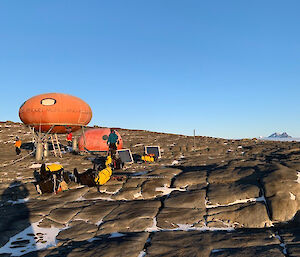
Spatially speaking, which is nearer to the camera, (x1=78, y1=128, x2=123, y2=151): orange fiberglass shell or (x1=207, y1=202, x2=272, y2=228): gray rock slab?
(x1=207, y1=202, x2=272, y2=228): gray rock slab

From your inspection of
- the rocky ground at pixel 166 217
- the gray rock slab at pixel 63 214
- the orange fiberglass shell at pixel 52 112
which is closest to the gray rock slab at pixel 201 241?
the rocky ground at pixel 166 217

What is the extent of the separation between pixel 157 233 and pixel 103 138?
48.6ft

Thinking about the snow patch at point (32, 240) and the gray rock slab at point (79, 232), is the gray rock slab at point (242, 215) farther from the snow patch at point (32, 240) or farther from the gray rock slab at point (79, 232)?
the snow patch at point (32, 240)


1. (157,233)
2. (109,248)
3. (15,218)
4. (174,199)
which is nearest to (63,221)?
(15,218)

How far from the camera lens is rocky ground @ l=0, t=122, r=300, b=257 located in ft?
17.7

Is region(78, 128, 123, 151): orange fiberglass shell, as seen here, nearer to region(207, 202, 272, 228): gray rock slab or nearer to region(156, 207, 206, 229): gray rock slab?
region(156, 207, 206, 229): gray rock slab

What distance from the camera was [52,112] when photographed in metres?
17.5

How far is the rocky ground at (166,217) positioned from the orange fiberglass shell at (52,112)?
7.73 meters

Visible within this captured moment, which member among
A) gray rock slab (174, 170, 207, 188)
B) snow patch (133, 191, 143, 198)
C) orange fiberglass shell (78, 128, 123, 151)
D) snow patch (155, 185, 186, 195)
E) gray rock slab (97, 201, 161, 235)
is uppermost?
orange fiberglass shell (78, 128, 123, 151)

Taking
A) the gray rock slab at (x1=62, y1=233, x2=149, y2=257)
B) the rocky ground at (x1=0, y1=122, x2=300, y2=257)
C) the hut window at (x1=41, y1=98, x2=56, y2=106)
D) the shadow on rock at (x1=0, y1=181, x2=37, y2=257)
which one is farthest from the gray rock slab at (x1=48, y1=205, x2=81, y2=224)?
the hut window at (x1=41, y1=98, x2=56, y2=106)

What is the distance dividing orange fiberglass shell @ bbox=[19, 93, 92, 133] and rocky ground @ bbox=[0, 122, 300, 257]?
304 inches

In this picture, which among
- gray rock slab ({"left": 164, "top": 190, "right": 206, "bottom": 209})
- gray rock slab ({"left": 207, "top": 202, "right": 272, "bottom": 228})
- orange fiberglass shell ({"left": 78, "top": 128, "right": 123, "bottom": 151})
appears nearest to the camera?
gray rock slab ({"left": 207, "top": 202, "right": 272, "bottom": 228})

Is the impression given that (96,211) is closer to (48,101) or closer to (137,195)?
(137,195)

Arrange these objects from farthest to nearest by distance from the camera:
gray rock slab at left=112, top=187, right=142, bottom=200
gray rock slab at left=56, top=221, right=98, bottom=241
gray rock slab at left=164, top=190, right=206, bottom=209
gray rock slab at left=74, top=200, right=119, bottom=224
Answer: gray rock slab at left=112, top=187, right=142, bottom=200, gray rock slab at left=164, top=190, right=206, bottom=209, gray rock slab at left=74, top=200, right=119, bottom=224, gray rock slab at left=56, top=221, right=98, bottom=241
